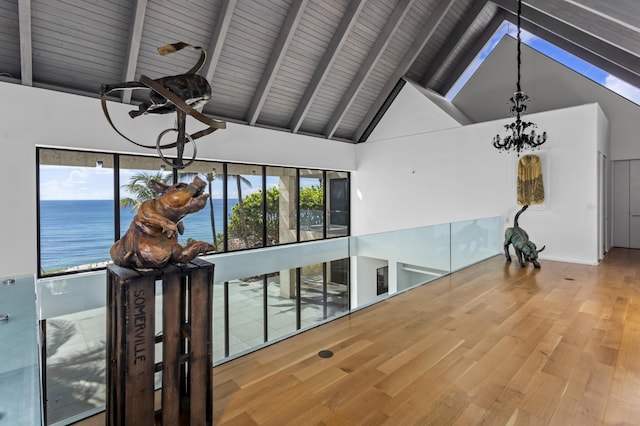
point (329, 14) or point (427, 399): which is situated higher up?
point (329, 14)

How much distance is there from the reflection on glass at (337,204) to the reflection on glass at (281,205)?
1.45 meters

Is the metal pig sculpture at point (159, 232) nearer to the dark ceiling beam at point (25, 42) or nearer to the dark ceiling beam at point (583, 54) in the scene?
the dark ceiling beam at point (25, 42)

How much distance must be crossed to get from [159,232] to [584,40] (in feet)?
28.0

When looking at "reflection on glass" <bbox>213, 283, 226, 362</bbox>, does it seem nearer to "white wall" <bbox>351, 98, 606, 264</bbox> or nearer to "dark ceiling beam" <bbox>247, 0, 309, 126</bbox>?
"dark ceiling beam" <bbox>247, 0, 309, 126</bbox>

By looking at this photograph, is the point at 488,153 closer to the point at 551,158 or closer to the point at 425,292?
the point at 551,158

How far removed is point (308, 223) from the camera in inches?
367

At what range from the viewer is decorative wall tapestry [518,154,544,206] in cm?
652

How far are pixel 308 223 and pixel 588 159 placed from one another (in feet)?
20.8

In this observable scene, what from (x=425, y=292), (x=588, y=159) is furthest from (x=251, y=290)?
(x=588, y=159)

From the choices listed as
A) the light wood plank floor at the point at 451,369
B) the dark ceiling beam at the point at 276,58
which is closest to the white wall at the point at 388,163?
the dark ceiling beam at the point at 276,58

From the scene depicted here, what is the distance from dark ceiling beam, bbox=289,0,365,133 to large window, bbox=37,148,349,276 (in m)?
1.42

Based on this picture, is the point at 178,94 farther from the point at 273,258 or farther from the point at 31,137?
the point at 31,137

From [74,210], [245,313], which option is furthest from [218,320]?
[74,210]

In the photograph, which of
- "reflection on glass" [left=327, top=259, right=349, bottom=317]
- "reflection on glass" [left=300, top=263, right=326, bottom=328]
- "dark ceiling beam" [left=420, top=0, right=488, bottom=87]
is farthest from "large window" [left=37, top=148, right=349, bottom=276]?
"dark ceiling beam" [left=420, top=0, right=488, bottom=87]
